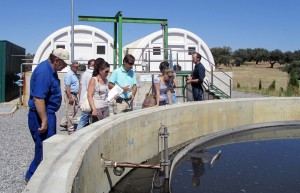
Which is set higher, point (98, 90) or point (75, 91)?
point (98, 90)

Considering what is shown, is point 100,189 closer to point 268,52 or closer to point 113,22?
point 113,22

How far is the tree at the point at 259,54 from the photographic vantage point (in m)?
109

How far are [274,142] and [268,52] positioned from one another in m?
102

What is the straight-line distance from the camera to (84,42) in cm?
2430

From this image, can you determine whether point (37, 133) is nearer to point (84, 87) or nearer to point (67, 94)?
point (84, 87)

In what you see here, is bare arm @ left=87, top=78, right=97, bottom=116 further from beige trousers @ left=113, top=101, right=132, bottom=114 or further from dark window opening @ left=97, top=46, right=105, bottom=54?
dark window opening @ left=97, top=46, right=105, bottom=54

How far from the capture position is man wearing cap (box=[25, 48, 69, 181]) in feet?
16.5

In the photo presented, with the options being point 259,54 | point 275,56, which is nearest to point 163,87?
point 275,56

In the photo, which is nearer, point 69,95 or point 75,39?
point 69,95

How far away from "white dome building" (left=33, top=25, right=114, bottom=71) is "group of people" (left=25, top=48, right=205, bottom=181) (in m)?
13.8

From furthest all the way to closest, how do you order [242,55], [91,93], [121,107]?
[242,55] < [121,107] < [91,93]

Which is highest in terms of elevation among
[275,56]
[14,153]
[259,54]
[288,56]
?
[259,54]

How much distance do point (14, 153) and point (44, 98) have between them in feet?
10.6

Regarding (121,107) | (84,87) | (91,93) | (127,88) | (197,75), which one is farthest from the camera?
(197,75)
